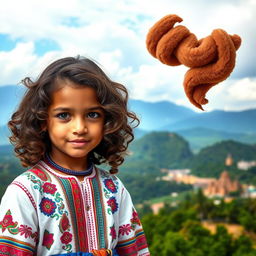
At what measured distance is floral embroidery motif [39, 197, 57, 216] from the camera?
1.37m

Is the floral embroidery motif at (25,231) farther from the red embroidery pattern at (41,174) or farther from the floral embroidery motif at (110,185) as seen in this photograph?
the floral embroidery motif at (110,185)

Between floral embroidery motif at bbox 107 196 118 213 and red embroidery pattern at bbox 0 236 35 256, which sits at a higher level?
floral embroidery motif at bbox 107 196 118 213

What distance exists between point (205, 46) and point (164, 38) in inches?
5.6

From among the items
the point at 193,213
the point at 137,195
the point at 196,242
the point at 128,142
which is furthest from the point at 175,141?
the point at 128,142

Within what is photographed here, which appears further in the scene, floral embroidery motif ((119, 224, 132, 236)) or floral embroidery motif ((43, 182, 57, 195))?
floral embroidery motif ((119, 224, 132, 236))

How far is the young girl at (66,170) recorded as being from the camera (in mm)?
1350

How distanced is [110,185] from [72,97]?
1.30 ft

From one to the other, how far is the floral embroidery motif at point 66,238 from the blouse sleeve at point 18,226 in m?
0.09

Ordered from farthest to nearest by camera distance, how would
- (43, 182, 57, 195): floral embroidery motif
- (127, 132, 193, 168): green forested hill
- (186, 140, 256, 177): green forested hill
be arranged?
(127, 132, 193, 168): green forested hill < (186, 140, 256, 177): green forested hill < (43, 182, 57, 195): floral embroidery motif

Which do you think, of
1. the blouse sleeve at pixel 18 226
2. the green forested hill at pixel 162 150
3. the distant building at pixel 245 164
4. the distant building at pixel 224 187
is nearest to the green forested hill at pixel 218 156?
the distant building at pixel 245 164

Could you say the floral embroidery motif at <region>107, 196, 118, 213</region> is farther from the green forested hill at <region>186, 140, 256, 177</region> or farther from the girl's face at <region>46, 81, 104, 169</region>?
the green forested hill at <region>186, 140, 256, 177</region>

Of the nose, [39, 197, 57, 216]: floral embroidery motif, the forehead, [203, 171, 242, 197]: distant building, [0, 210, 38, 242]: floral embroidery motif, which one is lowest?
[0, 210, 38, 242]: floral embroidery motif

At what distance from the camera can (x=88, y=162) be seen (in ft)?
5.26

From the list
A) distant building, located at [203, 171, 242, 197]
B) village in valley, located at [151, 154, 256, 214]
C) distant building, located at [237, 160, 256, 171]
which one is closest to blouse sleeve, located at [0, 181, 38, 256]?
village in valley, located at [151, 154, 256, 214]
